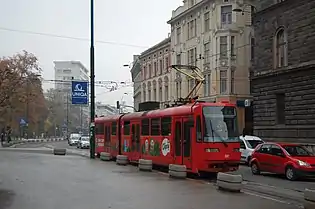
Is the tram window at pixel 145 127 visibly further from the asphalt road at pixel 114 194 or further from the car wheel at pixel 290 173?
the car wheel at pixel 290 173

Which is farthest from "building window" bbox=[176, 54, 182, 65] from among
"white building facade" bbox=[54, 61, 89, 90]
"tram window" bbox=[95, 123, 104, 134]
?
"white building facade" bbox=[54, 61, 89, 90]

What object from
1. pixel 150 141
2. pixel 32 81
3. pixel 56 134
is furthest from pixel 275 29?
pixel 56 134

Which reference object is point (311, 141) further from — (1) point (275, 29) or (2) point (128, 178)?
(2) point (128, 178)

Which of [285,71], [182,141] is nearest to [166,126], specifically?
[182,141]

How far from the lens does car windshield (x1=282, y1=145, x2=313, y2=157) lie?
21828 millimetres

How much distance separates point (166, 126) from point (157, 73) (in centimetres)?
4931

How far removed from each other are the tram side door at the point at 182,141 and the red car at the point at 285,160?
3814mm

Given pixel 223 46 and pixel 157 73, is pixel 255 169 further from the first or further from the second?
pixel 157 73

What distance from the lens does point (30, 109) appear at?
89688mm

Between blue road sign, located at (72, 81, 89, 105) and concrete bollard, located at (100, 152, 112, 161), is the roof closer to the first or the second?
blue road sign, located at (72, 81, 89, 105)

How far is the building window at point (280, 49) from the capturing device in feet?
132

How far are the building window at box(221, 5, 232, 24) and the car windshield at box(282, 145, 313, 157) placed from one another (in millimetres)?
33301

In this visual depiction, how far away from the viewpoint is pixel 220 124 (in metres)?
20.7

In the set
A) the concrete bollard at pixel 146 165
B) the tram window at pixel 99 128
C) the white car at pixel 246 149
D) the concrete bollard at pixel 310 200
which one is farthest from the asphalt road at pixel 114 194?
the tram window at pixel 99 128
